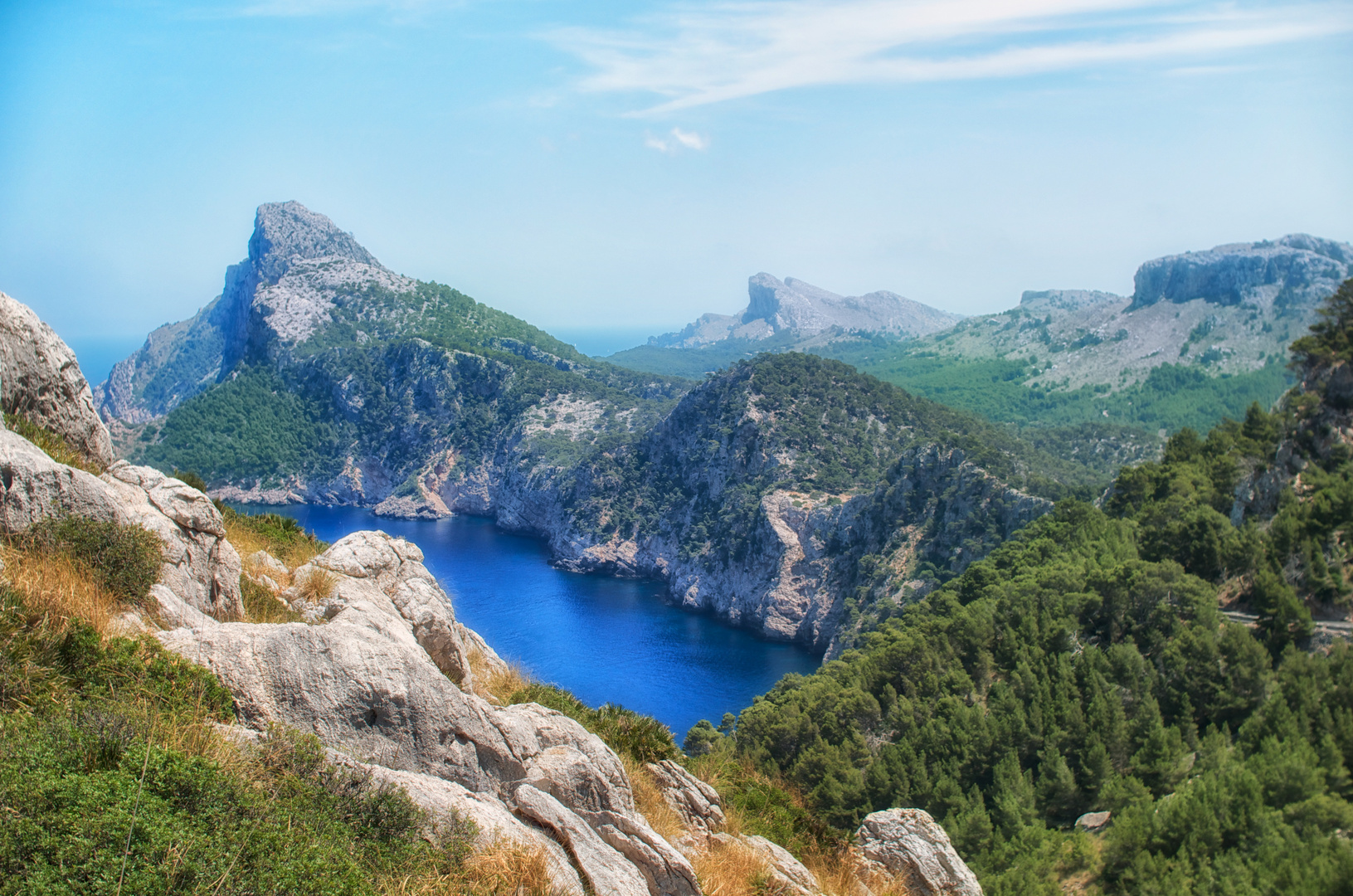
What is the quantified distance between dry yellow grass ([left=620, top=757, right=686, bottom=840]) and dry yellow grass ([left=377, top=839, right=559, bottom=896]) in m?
3.48

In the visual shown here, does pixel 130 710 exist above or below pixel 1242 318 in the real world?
below

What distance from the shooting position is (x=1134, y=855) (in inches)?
773

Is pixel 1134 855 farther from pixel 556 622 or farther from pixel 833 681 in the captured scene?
pixel 556 622

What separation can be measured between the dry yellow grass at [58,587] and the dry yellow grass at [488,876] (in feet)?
12.1

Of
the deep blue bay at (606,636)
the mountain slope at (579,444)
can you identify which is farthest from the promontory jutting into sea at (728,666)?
the mountain slope at (579,444)

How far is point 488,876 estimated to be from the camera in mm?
6824

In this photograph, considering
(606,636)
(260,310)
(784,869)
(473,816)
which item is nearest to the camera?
(473,816)

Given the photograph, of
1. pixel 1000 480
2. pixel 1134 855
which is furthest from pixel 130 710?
pixel 1000 480

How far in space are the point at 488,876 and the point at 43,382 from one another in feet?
32.6

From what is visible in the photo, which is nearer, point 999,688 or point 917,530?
point 999,688

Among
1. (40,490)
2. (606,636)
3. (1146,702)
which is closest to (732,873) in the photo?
(40,490)

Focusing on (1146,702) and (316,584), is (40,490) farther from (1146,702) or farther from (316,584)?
(1146,702)

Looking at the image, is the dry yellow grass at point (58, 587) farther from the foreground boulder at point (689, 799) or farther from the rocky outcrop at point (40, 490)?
the foreground boulder at point (689, 799)

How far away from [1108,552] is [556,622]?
48094mm
